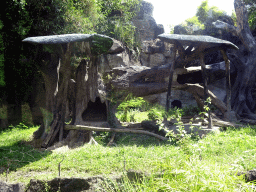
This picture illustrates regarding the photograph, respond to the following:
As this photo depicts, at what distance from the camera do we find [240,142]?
573cm

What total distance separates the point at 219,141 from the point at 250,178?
2963 mm

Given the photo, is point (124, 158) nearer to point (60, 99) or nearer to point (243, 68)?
point (60, 99)

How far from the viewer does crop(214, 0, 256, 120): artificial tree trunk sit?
409 inches

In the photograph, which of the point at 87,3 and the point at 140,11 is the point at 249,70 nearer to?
the point at 87,3

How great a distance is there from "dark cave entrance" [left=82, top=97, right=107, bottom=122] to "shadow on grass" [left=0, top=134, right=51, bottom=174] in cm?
227

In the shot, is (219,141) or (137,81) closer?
(219,141)

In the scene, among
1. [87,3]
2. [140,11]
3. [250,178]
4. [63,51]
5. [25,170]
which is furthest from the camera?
[140,11]

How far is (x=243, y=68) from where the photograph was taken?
10906 millimetres

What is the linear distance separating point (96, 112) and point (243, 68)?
7.43 m

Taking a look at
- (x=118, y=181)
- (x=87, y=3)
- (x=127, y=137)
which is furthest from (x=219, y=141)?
(x=87, y=3)

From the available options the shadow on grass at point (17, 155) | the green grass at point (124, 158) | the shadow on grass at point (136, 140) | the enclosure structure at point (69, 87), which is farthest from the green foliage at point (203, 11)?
the shadow on grass at point (17, 155)

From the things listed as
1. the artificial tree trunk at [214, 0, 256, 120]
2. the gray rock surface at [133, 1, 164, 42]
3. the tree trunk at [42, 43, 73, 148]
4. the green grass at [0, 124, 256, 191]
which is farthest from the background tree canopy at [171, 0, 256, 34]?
the tree trunk at [42, 43, 73, 148]

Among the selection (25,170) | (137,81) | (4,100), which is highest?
(137,81)

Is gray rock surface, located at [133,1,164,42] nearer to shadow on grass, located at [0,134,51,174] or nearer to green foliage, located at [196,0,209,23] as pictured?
green foliage, located at [196,0,209,23]
